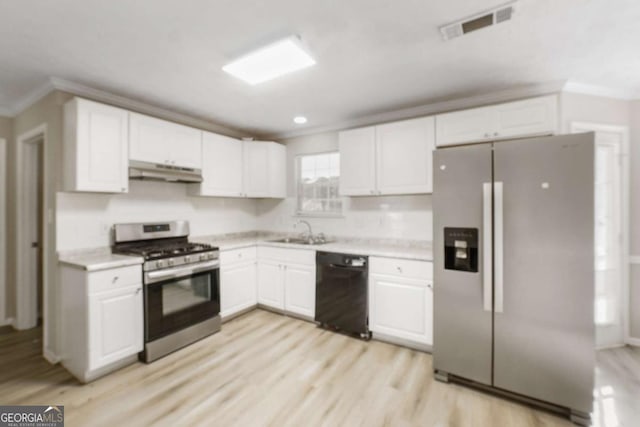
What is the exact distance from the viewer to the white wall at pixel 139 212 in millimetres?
2637

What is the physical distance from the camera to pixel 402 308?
2.86m

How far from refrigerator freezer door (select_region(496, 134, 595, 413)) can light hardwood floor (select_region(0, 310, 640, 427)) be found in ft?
0.88

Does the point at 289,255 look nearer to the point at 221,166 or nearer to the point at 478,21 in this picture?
the point at 221,166

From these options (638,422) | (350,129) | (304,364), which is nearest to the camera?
(638,422)

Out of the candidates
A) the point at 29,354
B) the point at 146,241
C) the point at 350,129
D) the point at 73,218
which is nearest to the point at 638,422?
the point at 350,129

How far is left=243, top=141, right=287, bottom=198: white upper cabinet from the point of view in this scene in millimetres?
4082

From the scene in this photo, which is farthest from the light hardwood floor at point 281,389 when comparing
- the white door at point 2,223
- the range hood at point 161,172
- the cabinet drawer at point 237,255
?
the range hood at point 161,172

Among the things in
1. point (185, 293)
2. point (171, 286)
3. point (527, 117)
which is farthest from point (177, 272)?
point (527, 117)

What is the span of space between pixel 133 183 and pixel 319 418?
293 centimetres

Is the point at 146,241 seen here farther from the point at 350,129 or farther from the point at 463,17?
the point at 463,17

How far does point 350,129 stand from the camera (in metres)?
3.71

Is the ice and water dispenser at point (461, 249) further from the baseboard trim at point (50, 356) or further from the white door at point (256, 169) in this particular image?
the baseboard trim at point (50, 356)

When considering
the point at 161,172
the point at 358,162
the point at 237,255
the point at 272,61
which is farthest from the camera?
the point at 237,255

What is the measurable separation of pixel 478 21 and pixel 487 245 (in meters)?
1.48
